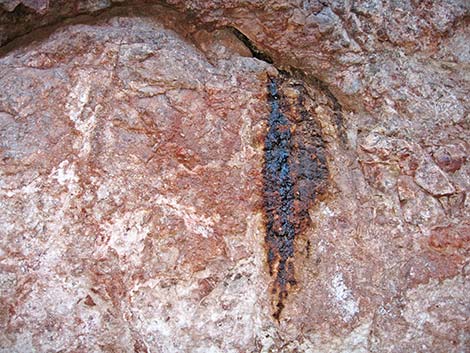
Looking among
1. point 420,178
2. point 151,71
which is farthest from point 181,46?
point 420,178

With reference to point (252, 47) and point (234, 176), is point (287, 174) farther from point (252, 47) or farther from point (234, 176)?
point (252, 47)

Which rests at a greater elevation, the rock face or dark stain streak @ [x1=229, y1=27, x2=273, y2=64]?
dark stain streak @ [x1=229, y1=27, x2=273, y2=64]

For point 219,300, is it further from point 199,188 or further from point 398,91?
point 398,91

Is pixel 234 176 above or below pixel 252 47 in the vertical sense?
below

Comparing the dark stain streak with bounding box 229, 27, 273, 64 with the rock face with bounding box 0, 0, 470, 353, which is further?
the dark stain streak with bounding box 229, 27, 273, 64

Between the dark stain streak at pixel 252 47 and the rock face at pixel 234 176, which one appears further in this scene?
the dark stain streak at pixel 252 47

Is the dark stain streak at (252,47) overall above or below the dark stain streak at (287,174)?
above

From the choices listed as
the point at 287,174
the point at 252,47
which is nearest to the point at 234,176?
the point at 287,174
